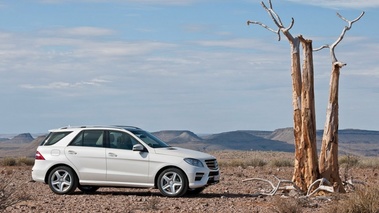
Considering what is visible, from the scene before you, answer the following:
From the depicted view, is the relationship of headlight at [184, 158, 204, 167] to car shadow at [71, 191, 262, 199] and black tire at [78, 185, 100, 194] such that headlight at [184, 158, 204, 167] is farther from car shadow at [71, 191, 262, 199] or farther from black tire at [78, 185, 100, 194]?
black tire at [78, 185, 100, 194]

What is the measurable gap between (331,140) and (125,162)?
15.5ft

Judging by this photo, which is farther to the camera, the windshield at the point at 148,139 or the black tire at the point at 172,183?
the windshield at the point at 148,139

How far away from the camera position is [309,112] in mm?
20734

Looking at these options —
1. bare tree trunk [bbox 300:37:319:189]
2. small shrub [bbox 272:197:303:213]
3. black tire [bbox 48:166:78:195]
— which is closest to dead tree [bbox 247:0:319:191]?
bare tree trunk [bbox 300:37:319:189]

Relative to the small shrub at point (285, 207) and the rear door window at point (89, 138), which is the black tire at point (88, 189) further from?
the small shrub at point (285, 207)

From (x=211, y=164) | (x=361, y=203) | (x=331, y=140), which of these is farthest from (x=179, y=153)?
(x=361, y=203)

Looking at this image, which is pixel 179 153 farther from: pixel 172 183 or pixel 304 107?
pixel 304 107

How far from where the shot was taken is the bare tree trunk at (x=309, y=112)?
68.1 feet

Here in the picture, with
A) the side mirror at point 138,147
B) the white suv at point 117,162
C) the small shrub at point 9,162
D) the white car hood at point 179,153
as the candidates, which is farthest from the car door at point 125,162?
the small shrub at point 9,162

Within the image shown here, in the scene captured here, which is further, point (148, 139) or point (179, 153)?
point (148, 139)

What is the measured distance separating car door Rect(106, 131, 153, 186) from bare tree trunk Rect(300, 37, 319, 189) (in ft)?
12.1

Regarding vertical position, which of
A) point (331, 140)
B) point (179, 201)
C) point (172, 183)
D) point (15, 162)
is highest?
point (331, 140)

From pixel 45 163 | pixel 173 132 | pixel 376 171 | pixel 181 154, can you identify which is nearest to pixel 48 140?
pixel 45 163

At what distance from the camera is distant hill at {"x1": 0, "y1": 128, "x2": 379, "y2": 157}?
112125mm
